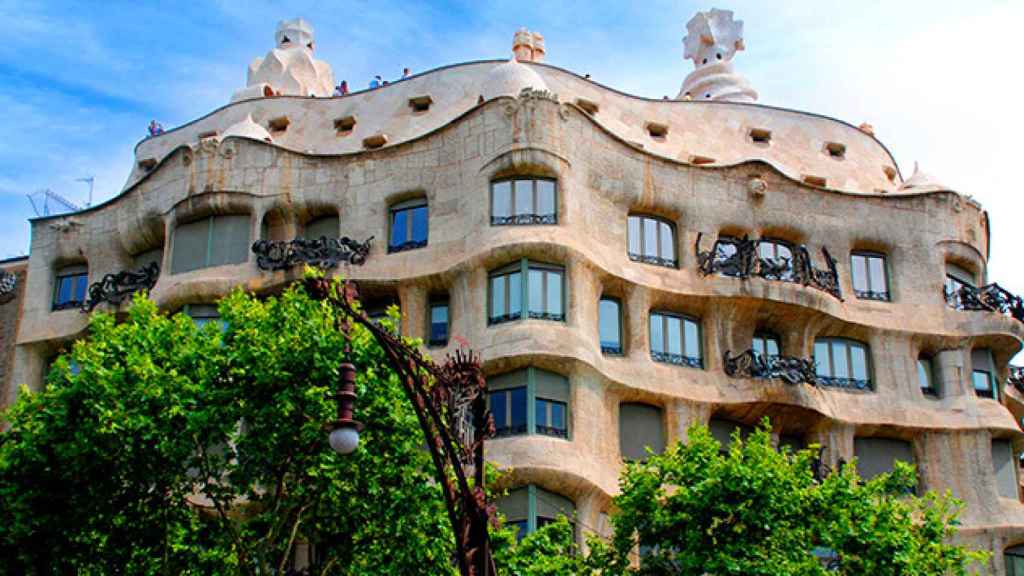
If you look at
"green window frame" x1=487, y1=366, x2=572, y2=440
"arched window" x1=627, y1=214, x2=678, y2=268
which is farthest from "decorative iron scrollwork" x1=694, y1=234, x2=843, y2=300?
"green window frame" x1=487, y1=366, x2=572, y2=440

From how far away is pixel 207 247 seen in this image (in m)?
42.7

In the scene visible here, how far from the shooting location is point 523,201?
40062 millimetres

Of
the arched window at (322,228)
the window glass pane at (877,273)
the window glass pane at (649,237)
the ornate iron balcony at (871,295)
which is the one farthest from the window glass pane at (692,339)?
the arched window at (322,228)

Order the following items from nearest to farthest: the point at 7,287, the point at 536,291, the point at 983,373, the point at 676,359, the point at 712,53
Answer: the point at 536,291
the point at 676,359
the point at 983,373
the point at 7,287
the point at 712,53

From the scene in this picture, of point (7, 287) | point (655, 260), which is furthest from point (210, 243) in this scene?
point (655, 260)

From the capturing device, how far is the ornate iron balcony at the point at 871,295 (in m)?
44.5

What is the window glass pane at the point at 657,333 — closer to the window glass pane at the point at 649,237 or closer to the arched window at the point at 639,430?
the arched window at the point at 639,430

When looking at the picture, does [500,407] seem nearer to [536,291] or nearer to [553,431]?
[553,431]

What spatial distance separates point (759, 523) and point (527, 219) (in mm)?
11833

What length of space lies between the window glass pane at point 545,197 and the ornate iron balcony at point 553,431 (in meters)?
5.79

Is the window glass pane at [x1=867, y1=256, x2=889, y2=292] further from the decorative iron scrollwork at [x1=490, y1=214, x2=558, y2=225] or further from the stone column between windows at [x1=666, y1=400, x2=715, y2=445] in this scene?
the decorative iron scrollwork at [x1=490, y1=214, x2=558, y2=225]

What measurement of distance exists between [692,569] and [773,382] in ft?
37.5

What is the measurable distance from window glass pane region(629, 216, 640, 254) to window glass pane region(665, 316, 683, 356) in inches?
79.2

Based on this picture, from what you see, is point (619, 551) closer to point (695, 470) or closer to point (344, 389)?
point (695, 470)
